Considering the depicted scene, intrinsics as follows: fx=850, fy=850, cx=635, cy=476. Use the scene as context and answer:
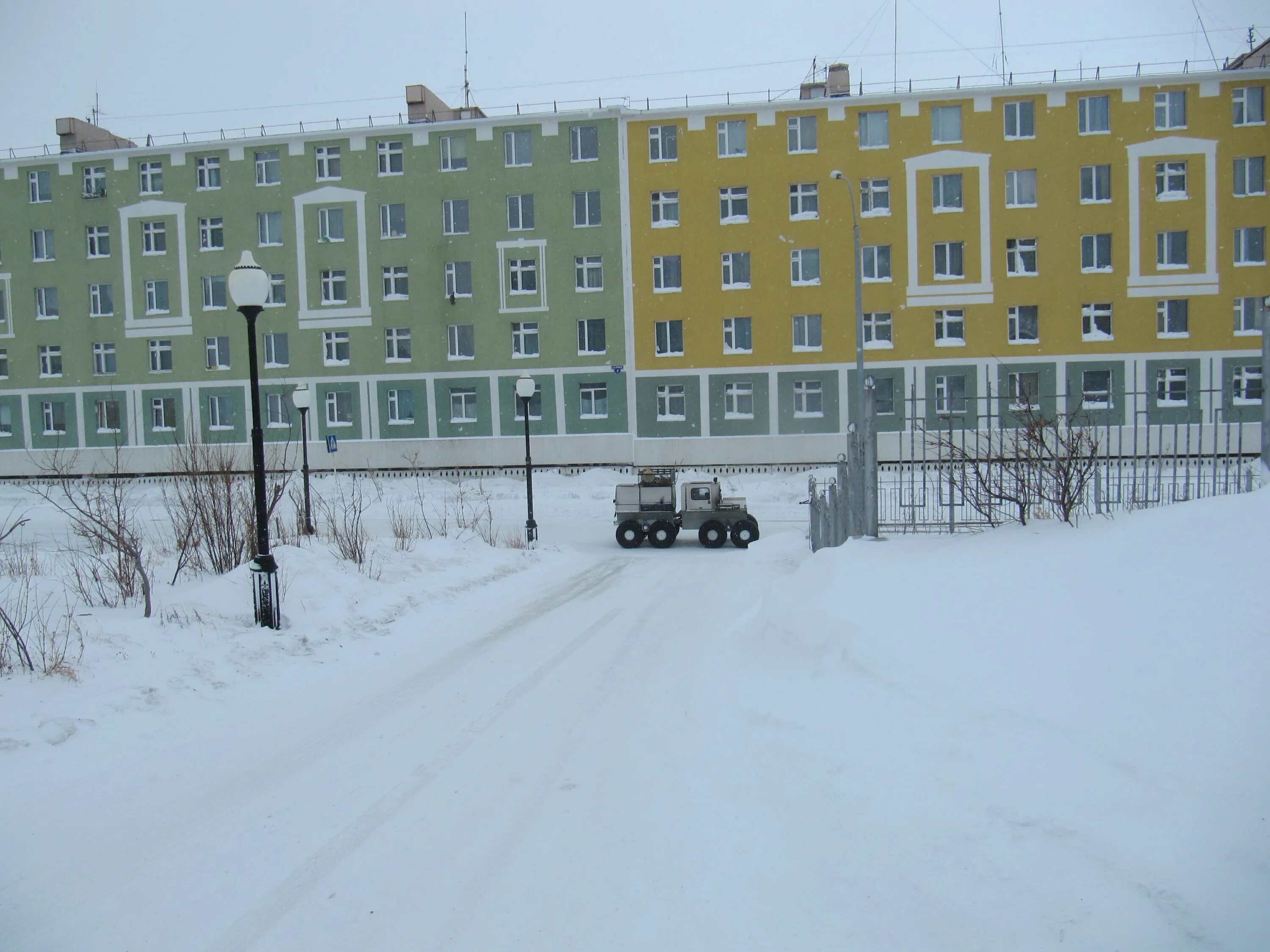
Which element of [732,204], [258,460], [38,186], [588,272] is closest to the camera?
[258,460]

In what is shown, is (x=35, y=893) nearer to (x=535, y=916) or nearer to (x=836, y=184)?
(x=535, y=916)

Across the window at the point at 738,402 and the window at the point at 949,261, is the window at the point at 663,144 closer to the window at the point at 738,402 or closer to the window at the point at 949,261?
the window at the point at 738,402

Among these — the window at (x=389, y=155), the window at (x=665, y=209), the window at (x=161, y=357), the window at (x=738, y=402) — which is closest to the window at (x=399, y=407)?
the window at (x=389, y=155)

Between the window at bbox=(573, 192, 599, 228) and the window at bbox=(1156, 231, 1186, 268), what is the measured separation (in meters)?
23.6

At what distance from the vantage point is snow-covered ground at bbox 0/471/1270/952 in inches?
150

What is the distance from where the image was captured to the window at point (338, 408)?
3928 cm

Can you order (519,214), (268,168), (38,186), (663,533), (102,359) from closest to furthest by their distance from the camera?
(663,533) < (519,214) < (268,168) < (102,359) < (38,186)

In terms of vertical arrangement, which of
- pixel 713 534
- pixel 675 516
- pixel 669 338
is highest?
pixel 669 338

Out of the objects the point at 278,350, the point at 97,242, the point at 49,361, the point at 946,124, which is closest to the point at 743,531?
the point at 946,124

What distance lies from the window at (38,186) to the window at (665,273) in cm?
2991

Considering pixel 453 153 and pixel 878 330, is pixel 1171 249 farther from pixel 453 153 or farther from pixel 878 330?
pixel 453 153

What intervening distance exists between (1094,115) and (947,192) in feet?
22.1

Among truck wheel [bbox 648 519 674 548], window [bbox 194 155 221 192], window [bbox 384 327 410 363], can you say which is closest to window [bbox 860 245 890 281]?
truck wheel [bbox 648 519 674 548]

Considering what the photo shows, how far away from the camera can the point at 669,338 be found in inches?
1481
